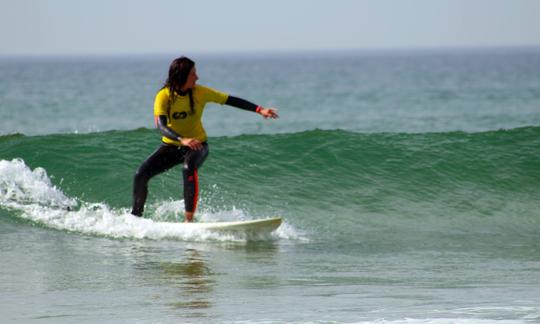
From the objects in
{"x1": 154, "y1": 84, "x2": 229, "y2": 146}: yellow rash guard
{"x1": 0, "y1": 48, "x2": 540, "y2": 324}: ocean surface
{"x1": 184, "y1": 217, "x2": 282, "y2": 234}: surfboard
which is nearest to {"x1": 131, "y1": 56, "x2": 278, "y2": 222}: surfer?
{"x1": 154, "y1": 84, "x2": 229, "y2": 146}: yellow rash guard

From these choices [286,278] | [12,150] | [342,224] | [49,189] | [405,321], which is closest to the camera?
[405,321]

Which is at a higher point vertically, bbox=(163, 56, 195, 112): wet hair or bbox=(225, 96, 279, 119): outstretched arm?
bbox=(163, 56, 195, 112): wet hair

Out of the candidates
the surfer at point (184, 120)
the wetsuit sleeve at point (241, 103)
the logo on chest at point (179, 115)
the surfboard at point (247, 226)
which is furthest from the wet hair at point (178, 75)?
the surfboard at point (247, 226)

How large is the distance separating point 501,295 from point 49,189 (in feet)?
22.1

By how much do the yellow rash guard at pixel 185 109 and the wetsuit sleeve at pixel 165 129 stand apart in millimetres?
44

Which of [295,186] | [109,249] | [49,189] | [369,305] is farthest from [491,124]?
[369,305]

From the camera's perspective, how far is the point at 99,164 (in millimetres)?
13461

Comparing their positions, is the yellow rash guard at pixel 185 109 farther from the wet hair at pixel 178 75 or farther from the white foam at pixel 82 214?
the white foam at pixel 82 214

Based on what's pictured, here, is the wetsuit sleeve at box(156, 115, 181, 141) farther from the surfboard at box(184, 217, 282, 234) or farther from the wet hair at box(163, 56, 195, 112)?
the surfboard at box(184, 217, 282, 234)

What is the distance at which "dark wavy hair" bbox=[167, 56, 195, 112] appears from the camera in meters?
9.21

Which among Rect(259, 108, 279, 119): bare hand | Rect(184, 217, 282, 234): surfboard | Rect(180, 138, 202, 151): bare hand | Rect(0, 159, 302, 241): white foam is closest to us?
Rect(180, 138, 202, 151): bare hand

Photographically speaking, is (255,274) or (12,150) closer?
(255,274)

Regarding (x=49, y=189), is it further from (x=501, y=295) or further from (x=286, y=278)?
(x=501, y=295)

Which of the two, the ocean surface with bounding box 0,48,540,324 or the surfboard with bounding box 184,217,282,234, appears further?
the surfboard with bounding box 184,217,282,234
